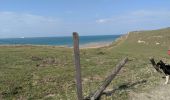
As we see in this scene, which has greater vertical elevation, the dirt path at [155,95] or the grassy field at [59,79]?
the grassy field at [59,79]

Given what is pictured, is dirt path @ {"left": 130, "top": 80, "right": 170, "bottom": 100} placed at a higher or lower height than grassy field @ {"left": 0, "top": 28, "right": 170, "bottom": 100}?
lower

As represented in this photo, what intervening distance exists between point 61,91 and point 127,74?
523cm

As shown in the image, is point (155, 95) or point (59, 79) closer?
point (155, 95)

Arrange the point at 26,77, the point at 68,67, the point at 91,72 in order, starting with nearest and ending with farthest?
the point at 26,77 < the point at 91,72 < the point at 68,67

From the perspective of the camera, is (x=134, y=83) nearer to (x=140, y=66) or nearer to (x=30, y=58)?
(x=140, y=66)

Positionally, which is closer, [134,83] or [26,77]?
[134,83]

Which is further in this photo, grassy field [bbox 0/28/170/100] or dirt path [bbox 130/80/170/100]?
grassy field [bbox 0/28/170/100]

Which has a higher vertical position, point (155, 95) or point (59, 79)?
point (59, 79)

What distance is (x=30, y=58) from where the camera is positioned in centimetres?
2667

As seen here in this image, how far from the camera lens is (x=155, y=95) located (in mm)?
15289

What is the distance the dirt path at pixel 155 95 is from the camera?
14.8 metres

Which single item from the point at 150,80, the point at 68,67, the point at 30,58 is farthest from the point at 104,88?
the point at 30,58

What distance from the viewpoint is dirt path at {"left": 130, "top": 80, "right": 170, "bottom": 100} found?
14824mm

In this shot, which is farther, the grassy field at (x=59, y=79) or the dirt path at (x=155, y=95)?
the grassy field at (x=59, y=79)
